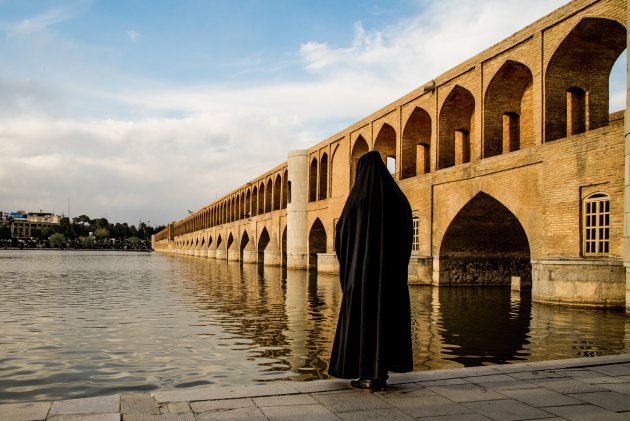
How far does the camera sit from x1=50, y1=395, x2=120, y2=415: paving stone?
10.7ft

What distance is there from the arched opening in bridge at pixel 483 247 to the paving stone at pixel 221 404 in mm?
13243

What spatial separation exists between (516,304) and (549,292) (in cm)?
78

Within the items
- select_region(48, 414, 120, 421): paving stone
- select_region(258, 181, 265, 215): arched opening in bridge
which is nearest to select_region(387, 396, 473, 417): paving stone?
select_region(48, 414, 120, 421): paving stone

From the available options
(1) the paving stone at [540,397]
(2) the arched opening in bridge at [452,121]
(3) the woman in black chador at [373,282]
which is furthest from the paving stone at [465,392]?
(2) the arched opening in bridge at [452,121]

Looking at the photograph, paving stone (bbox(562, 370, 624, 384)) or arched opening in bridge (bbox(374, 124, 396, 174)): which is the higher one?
arched opening in bridge (bbox(374, 124, 396, 174))

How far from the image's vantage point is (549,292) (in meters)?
12.3

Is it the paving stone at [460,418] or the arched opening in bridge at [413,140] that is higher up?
the arched opening in bridge at [413,140]

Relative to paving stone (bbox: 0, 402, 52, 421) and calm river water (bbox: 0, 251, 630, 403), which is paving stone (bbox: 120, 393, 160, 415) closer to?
paving stone (bbox: 0, 402, 52, 421)

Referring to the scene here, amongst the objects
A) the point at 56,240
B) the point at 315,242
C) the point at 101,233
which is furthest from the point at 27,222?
the point at 315,242

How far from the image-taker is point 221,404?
3.53 metres

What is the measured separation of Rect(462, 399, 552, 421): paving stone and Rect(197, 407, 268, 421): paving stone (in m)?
1.24

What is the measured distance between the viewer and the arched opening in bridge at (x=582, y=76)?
41.0 ft

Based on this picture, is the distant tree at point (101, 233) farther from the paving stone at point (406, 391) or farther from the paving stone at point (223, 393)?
the paving stone at point (406, 391)

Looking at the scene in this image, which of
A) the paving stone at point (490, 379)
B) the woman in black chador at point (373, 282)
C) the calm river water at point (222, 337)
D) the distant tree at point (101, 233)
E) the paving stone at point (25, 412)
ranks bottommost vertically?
the calm river water at point (222, 337)
